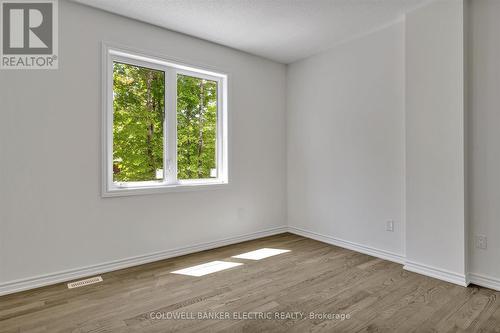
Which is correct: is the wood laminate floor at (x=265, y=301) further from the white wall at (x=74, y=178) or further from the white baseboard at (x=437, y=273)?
the white wall at (x=74, y=178)

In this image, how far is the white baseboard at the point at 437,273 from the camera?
8.18ft

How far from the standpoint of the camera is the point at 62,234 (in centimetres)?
262

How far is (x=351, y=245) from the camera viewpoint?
3555mm

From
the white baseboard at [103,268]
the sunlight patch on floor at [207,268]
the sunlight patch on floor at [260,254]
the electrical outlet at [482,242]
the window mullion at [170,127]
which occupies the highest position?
the window mullion at [170,127]

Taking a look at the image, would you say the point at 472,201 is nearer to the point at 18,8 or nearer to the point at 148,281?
the point at 148,281

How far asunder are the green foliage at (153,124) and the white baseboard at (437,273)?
259 cm

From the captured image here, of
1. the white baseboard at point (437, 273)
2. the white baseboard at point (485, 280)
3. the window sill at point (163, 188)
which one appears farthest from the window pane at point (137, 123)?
the white baseboard at point (485, 280)

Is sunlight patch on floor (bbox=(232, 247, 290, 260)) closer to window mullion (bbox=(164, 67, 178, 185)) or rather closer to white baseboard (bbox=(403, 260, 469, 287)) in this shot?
window mullion (bbox=(164, 67, 178, 185))

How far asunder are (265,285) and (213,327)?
749 millimetres

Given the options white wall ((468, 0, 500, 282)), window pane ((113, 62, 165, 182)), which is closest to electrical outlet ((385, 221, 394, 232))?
white wall ((468, 0, 500, 282))

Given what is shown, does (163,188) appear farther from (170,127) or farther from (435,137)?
(435,137)

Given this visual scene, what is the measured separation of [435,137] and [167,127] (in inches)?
114

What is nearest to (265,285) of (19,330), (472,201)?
(19,330)

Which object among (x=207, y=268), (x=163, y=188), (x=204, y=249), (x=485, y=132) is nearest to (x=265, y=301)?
(x=207, y=268)
